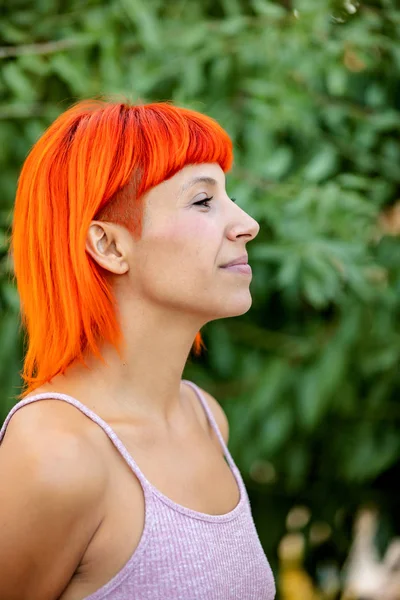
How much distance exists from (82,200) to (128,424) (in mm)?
319

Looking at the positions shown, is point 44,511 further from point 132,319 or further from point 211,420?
point 211,420

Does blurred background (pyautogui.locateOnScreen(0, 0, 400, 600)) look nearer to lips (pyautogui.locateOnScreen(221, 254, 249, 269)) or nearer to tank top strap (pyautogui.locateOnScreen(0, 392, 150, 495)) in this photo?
lips (pyautogui.locateOnScreen(221, 254, 249, 269))

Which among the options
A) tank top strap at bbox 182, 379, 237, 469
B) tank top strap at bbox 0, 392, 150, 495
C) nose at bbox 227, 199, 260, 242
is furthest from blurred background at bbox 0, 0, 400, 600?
tank top strap at bbox 0, 392, 150, 495

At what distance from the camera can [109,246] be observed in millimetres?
1187

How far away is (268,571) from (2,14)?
155 cm

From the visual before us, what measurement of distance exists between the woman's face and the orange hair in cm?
2

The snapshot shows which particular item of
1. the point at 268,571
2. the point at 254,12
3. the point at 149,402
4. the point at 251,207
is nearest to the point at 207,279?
the point at 149,402

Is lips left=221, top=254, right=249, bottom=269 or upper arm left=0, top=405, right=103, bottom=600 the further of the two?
lips left=221, top=254, right=249, bottom=269

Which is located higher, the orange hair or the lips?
the orange hair

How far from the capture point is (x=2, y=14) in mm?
2131

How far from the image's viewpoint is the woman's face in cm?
117

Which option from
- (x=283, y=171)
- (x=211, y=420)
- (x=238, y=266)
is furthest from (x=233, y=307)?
(x=283, y=171)

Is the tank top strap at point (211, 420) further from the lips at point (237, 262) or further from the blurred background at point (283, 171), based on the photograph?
the blurred background at point (283, 171)

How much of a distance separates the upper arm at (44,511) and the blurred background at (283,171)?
808 mm
